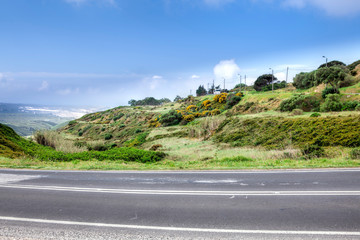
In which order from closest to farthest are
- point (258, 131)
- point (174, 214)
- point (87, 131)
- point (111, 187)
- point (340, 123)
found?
point (174, 214) < point (111, 187) < point (340, 123) < point (258, 131) < point (87, 131)

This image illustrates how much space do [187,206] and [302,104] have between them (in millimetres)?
30765

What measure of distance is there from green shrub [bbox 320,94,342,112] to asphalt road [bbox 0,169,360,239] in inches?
878

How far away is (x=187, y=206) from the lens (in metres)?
5.82

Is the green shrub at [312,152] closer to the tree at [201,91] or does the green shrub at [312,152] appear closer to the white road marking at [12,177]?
the white road marking at [12,177]

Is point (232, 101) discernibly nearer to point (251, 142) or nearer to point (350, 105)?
point (350, 105)

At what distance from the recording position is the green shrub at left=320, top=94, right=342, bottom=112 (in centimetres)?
2719

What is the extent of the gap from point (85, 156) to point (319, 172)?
44.4 feet

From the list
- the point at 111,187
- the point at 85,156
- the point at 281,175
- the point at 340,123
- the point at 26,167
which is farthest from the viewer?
the point at 340,123

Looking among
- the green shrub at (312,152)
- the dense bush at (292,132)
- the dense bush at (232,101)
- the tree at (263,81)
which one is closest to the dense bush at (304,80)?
the tree at (263,81)

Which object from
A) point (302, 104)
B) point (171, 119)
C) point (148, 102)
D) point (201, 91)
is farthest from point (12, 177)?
point (148, 102)

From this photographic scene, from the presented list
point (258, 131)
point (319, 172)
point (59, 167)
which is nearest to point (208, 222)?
point (319, 172)

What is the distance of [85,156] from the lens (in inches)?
607

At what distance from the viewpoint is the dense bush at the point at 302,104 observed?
30.9 metres

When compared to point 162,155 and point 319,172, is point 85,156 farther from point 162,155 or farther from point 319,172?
point 319,172
